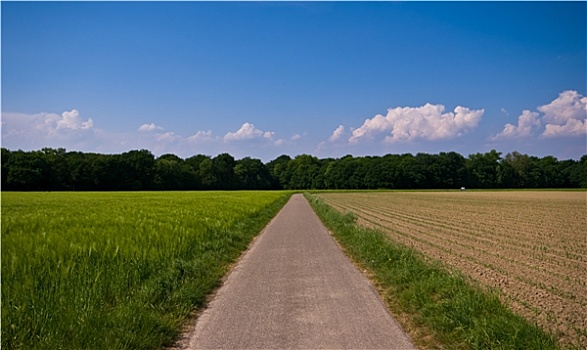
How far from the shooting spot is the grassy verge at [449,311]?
5.21 m

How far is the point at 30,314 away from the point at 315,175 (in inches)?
5748

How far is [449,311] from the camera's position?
246 inches

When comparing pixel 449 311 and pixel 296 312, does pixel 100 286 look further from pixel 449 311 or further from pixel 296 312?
pixel 449 311

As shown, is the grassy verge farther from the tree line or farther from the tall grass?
the tree line

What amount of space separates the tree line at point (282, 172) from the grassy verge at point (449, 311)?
94828 millimetres

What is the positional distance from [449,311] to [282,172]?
5970 inches

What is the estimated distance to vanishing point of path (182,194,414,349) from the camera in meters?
5.44

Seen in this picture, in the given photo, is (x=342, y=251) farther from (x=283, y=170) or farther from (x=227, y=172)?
(x=283, y=170)

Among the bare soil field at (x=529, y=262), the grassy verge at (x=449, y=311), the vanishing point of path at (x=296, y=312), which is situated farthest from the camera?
the bare soil field at (x=529, y=262)

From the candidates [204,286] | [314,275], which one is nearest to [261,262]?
[314,275]

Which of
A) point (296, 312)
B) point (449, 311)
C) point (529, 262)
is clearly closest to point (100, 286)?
point (296, 312)

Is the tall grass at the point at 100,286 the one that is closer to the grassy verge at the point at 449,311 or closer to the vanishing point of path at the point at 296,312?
the vanishing point of path at the point at 296,312

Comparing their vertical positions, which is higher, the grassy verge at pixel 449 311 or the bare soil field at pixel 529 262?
the grassy verge at pixel 449 311

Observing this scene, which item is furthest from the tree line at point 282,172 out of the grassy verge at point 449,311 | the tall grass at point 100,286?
the grassy verge at point 449,311
